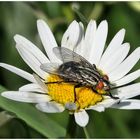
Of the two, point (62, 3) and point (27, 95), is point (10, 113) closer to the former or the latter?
point (27, 95)

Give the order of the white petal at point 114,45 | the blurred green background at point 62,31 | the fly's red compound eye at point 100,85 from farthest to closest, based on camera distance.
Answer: the blurred green background at point 62,31 → the white petal at point 114,45 → the fly's red compound eye at point 100,85

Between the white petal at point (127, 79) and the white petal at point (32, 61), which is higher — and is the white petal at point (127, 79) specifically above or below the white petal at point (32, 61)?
below

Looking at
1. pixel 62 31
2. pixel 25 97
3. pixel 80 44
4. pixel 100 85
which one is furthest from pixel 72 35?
pixel 62 31

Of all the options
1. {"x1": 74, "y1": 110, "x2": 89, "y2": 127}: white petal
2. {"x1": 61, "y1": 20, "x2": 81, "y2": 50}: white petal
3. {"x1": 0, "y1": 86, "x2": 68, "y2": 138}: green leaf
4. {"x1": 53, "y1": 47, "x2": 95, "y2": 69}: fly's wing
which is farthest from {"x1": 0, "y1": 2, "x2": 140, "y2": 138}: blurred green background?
{"x1": 74, "y1": 110, "x2": 89, "y2": 127}: white petal

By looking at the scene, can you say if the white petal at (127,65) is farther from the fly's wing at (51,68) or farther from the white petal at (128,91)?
the fly's wing at (51,68)

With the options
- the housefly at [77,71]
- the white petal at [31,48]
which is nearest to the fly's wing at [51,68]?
the housefly at [77,71]

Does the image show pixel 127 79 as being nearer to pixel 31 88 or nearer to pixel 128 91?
pixel 128 91

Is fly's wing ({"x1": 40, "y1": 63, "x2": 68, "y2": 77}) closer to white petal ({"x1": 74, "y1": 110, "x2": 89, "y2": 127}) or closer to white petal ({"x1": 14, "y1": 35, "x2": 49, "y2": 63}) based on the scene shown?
white petal ({"x1": 14, "y1": 35, "x2": 49, "y2": 63})
